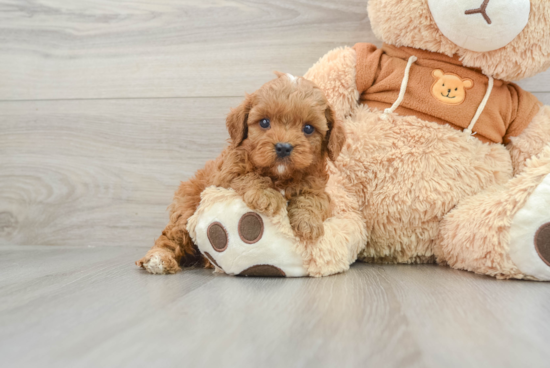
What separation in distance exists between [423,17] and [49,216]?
1.52 meters

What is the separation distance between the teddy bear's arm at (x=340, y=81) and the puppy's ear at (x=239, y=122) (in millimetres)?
302

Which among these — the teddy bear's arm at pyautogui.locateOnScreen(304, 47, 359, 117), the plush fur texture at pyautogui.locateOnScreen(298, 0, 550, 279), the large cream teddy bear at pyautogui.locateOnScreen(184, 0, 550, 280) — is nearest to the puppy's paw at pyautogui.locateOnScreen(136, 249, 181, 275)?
the large cream teddy bear at pyautogui.locateOnScreen(184, 0, 550, 280)

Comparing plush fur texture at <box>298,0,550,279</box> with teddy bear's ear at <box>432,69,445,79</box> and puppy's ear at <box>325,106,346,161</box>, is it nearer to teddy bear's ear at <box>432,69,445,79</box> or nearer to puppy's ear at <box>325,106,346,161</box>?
teddy bear's ear at <box>432,69,445,79</box>

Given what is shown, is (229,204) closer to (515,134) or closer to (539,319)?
(539,319)

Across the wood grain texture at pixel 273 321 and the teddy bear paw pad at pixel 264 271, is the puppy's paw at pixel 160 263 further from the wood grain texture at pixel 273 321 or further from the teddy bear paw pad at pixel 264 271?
the teddy bear paw pad at pixel 264 271

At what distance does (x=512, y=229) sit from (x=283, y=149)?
58 cm

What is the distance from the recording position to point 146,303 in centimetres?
85

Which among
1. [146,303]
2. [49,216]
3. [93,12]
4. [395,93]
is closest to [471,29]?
[395,93]

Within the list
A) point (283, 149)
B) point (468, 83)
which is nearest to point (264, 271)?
point (283, 149)

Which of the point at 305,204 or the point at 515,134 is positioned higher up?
the point at 515,134

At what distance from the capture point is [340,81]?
128 cm

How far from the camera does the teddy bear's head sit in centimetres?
110

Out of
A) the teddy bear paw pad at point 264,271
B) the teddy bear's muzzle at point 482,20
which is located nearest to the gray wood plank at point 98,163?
the teddy bear paw pad at point 264,271

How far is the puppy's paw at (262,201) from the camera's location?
1017 mm
